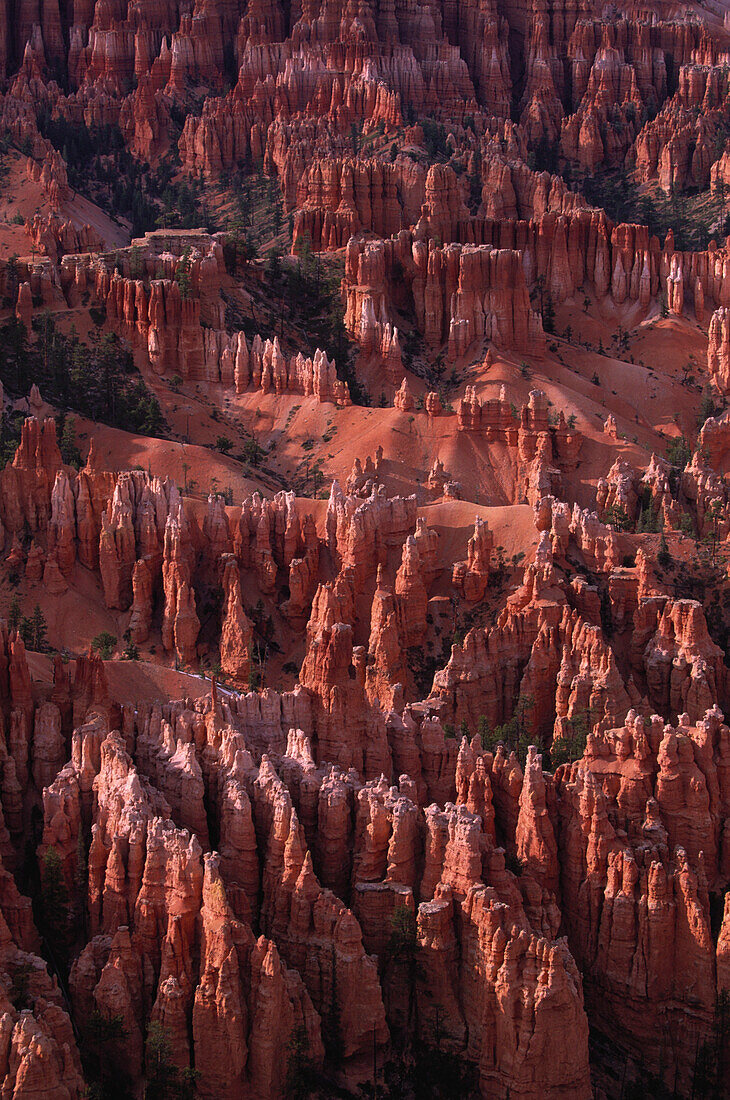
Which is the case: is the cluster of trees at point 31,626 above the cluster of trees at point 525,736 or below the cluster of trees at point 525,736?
above

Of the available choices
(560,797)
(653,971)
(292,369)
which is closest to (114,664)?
(560,797)

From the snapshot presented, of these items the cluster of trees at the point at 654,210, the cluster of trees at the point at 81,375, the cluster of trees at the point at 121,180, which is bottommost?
the cluster of trees at the point at 654,210

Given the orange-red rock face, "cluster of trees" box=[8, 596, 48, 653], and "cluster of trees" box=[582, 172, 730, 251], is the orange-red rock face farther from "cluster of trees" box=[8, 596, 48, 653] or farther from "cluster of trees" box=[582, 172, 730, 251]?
"cluster of trees" box=[8, 596, 48, 653]

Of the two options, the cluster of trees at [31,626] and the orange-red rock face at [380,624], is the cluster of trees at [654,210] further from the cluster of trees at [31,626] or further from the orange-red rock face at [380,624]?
the cluster of trees at [31,626]

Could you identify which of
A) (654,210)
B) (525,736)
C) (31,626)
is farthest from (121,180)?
(525,736)

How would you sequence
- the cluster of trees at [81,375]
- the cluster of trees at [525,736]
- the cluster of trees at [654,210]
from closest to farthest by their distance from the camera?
the cluster of trees at [525,736]
the cluster of trees at [81,375]
the cluster of trees at [654,210]

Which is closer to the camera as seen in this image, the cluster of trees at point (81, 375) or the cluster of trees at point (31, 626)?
the cluster of trees at point (31, 626)

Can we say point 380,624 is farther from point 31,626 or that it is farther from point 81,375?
point 81,375

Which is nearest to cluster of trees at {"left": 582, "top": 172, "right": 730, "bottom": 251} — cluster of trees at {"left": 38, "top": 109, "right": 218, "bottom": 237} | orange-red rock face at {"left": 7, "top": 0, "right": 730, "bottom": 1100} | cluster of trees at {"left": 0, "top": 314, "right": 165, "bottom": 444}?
orange-red rock face at {"left": 7, "top": 0, "right": 730, "bottom": 1100}

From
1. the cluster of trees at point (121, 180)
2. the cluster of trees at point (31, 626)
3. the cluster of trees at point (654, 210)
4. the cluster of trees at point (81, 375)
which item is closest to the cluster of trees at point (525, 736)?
the cluster of trees at point (31, 626)
